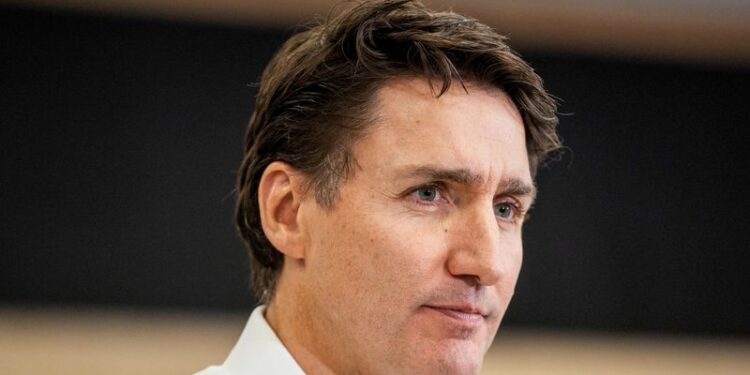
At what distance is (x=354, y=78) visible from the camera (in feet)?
6.27

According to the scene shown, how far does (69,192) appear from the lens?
4.64m

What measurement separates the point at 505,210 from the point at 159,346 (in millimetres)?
3111

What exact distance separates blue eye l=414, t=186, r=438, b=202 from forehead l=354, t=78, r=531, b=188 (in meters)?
0.04

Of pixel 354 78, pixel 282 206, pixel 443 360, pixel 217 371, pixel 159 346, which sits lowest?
pixel 159 346

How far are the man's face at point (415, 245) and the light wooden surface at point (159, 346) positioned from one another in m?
2.98

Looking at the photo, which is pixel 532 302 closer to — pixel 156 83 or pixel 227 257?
pixel 227 257

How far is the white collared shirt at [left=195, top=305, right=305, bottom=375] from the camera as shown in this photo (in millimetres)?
1864

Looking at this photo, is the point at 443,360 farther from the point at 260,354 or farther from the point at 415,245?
the point at 260,354

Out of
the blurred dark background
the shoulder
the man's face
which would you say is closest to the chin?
the man's face

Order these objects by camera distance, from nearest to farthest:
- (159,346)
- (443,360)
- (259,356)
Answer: (443,360) < (259,356) < (159,346)

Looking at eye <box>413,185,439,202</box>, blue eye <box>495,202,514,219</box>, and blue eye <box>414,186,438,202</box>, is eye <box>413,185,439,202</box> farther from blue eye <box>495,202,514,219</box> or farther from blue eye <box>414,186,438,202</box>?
blue eye <box>495,202,514,219</box>

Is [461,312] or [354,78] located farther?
[354,78]

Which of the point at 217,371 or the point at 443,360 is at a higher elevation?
the point at 443,360

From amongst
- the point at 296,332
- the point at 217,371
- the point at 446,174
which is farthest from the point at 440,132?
the point at 217,371
